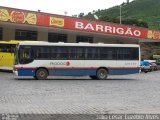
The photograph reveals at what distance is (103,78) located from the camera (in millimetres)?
36906

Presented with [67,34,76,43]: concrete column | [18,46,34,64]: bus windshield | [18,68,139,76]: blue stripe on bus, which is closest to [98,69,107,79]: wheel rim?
[18,68,139,76]: blue stripe on bus

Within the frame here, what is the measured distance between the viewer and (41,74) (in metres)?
35.5

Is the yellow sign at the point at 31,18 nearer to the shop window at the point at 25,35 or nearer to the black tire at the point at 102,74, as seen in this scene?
the shop window at the point at 25,35

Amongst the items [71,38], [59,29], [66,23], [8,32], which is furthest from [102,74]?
[71,38]

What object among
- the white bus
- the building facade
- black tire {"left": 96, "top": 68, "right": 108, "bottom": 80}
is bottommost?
black tire {"left": 96, "top": 68, "right": 108, "bottom": 80}

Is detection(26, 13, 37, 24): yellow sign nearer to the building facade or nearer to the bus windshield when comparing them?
the building facade

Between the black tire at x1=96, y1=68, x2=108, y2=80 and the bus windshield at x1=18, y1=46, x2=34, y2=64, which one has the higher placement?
the bus windshield at x1=18, y1=46, x2=34, y2=64

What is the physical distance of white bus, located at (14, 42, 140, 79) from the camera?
116 ft

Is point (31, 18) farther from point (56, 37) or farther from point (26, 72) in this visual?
point (26, 72)

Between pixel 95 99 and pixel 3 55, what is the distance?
2628 centimetres

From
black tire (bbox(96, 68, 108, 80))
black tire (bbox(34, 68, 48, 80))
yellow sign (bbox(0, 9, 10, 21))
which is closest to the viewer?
black tire (bbox(34, 68, 48, 80))

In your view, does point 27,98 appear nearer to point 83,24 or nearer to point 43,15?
point 43,15

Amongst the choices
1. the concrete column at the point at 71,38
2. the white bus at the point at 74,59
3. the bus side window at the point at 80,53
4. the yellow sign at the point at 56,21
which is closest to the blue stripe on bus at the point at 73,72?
the white bus at the point at 74,59

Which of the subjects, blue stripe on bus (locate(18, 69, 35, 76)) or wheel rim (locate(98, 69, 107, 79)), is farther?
wheel rim (locate(98, 69, 107, 79))
